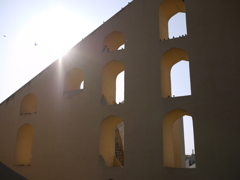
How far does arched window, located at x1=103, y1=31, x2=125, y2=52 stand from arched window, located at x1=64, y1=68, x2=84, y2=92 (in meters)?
1.50

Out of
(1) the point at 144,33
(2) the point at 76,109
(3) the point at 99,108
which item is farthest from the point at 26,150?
(1) the point at 144,33

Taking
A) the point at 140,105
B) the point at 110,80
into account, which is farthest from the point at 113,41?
Answer: the point at 140,105

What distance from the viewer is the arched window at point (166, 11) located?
31.5 feet

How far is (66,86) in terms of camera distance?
11141 mm

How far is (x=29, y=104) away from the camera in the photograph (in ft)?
39.3

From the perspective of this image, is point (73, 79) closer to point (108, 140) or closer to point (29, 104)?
point (29, 104)

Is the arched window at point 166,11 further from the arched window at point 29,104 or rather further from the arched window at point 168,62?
the arched window at point 29,104

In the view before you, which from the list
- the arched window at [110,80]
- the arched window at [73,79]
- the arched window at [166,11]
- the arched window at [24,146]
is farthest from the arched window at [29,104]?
the arched window at [166,11]

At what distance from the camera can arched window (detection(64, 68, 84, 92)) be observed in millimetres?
11158

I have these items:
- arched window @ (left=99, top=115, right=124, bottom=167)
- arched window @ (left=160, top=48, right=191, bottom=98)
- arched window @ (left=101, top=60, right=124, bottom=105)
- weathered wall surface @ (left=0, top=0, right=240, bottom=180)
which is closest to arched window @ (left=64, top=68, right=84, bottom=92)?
weathered wall surface @ (left=0, top=0, right=240, bottom=180)

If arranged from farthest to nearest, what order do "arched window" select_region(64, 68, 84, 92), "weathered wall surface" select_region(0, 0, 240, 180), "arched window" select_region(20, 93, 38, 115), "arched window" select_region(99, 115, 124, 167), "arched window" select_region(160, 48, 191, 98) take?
"arched window" select_region(20, 93, 38, 115)
"arched window" select_region(64, 68, 84, 92)
"arched window" select_region(99, 115, 124, 167)
"arched window" select_region(160, 48, 191, 98)
"weathered wall surface" select_region(0, 0, 240, 180)

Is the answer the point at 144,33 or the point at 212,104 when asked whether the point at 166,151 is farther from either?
the point at 144,33

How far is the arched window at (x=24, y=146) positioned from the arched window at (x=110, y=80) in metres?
3.73

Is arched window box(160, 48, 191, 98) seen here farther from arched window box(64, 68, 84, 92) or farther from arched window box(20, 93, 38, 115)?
arched window box(20, 93, 38, 115)
